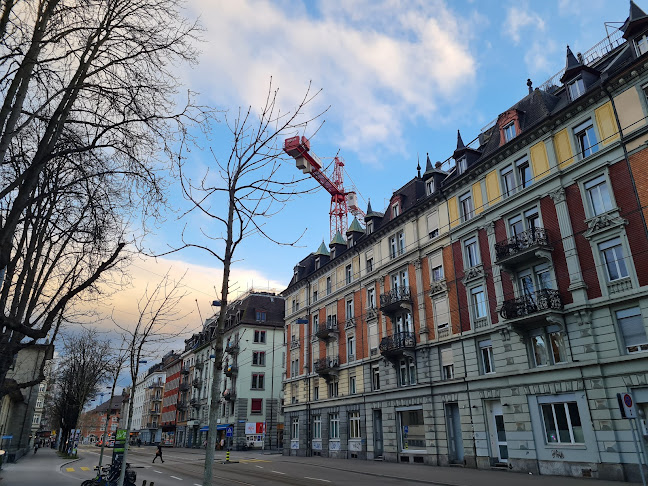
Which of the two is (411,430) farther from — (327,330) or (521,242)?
(521,242)

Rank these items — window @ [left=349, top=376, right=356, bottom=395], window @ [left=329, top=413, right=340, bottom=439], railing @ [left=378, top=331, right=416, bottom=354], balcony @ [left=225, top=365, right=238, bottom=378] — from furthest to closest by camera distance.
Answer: balcony @ [left=225, top=365, right=238, bottom=378] → window @ [left=329, top=413, right=340, bottom=439] → window @ [left=349, top=376, right=356, bottom=395] → railing @ [left=378, top=331, right=416, bottom=354]

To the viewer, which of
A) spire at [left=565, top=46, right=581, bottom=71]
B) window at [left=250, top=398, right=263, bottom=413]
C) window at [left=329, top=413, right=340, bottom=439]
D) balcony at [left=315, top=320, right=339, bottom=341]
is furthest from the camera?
window at [left=250, top=398, right=263, bottom=413]

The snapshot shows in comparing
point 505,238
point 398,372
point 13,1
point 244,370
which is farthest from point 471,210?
point 244,370

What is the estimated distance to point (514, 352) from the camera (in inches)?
926

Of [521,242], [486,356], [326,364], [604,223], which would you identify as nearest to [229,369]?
[326,364]

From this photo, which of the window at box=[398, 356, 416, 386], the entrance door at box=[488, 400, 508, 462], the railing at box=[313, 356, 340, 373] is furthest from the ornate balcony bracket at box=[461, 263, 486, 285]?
the railing at box=[313, 356, 340, 373]

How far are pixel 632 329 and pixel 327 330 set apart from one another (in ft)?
84.3

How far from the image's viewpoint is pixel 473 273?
26969 mm

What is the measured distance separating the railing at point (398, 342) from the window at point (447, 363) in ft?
8.55

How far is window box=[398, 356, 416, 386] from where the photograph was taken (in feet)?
101

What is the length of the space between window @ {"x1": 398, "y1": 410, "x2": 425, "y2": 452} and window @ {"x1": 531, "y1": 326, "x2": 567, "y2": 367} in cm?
964

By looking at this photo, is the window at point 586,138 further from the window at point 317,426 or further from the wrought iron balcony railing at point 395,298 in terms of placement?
the window at point 317,426

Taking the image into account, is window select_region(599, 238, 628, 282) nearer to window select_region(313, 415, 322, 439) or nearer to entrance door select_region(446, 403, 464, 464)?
entrance door select_region(446, 403, 464, 464)

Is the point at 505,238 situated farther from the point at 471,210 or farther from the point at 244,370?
the point at 244,370
